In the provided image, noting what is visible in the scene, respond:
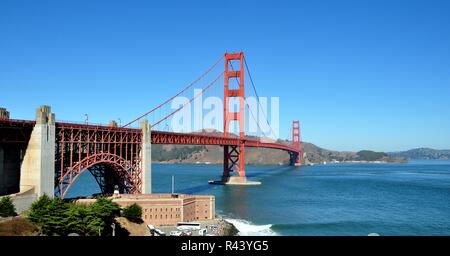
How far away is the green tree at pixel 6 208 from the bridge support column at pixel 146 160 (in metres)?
23.5

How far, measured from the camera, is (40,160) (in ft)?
121

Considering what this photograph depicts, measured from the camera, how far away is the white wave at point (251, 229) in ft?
132

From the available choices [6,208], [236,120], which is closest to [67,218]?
[6,208]

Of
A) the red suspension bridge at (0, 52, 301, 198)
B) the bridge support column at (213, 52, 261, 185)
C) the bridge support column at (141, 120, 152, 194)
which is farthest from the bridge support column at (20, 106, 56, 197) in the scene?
the bridge support column at (213, 52, 261, 185)

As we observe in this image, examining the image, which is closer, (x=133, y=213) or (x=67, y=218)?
(x=67, y=218)

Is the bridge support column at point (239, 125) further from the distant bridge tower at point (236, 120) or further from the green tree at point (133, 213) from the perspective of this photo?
the green tree at point (133, 213)

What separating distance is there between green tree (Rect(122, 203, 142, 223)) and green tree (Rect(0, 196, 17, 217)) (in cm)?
871

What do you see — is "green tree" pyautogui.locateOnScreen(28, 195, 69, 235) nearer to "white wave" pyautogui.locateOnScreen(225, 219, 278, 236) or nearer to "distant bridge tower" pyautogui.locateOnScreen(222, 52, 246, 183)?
"white wave" pyautogui.locateOnScreen(225, 219, 278, 236)

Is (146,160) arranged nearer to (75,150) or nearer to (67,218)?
(75,150)

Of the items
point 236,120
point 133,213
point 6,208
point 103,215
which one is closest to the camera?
point 6,208

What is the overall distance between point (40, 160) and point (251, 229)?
19930 millimetres

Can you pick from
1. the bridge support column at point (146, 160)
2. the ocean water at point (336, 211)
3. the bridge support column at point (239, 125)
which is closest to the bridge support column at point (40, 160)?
the bridge support column at point (146, 160)

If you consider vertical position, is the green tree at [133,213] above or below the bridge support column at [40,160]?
below
